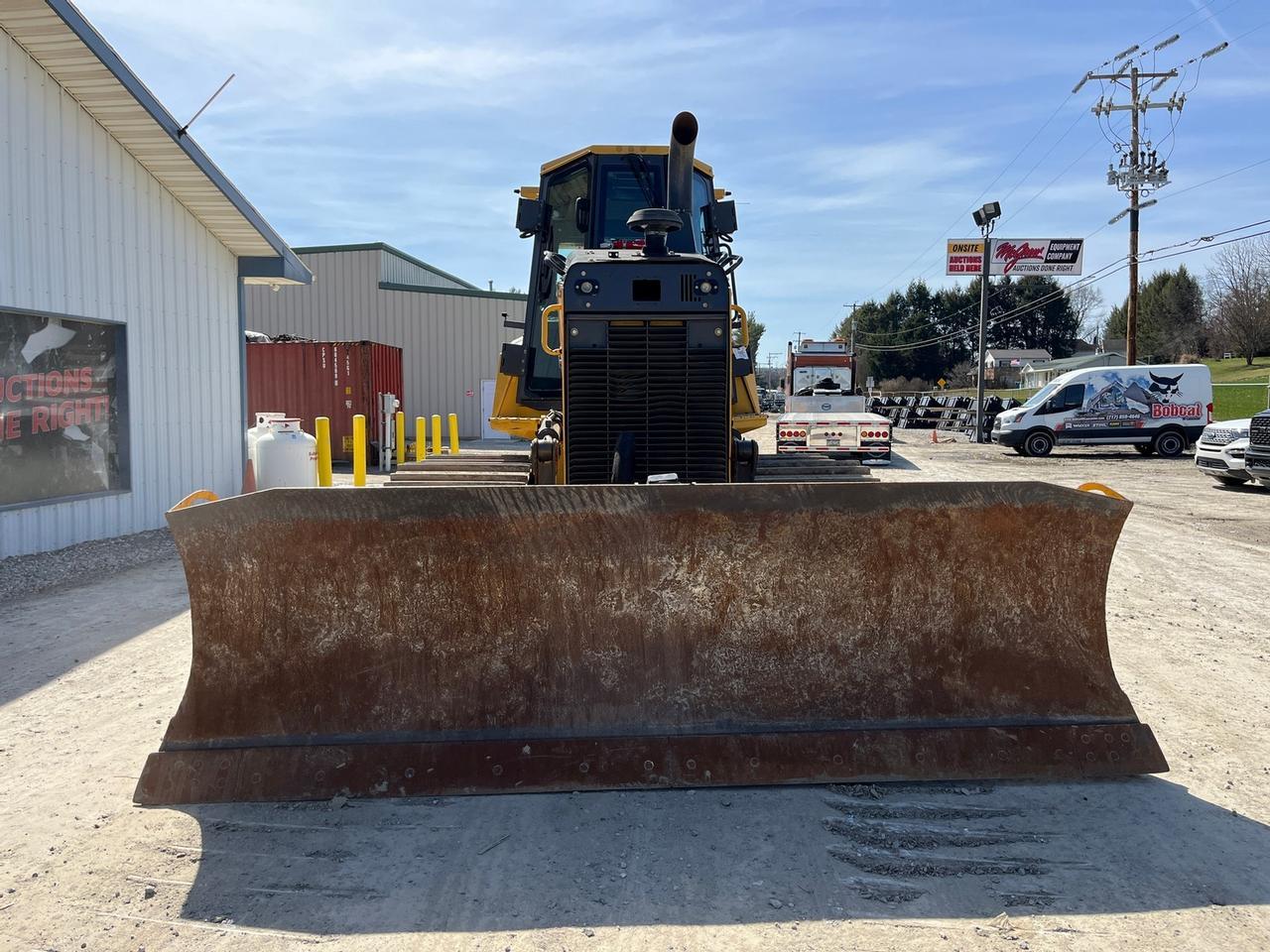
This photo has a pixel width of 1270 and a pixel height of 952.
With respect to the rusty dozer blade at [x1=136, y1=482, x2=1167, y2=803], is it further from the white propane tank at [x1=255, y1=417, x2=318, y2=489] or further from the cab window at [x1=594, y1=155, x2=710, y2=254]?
the white propane tank at [x1=255, y1=417, x2=318, y2=489]

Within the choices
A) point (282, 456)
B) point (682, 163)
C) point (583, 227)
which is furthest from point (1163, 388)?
point (682, 163)

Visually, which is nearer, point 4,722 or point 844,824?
point 844,824

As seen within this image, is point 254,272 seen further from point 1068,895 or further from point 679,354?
point 1068,895

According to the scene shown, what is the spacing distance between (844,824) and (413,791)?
1559 millimetres

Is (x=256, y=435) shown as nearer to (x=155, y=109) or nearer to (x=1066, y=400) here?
(x=155, y=109)

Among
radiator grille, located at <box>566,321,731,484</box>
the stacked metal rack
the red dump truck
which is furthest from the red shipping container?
the stacked metal rack

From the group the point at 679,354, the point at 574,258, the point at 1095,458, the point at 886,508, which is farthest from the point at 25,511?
the point at 1095,458

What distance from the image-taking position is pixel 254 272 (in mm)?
13789

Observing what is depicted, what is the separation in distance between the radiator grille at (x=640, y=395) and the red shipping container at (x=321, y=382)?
1723 cm

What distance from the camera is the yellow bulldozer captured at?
3.61 meters

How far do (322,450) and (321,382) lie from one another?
8729 mm

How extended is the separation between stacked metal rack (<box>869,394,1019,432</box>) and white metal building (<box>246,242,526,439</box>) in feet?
45.3

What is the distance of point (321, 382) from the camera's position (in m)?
21.5

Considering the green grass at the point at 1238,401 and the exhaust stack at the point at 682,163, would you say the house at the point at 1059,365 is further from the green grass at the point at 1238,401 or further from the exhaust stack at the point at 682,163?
the exhaust stack at the point at 682,163
